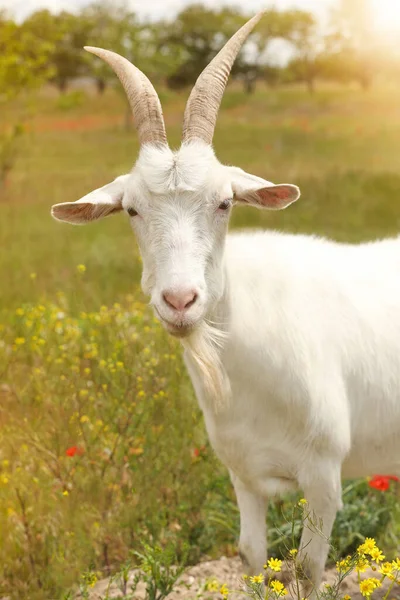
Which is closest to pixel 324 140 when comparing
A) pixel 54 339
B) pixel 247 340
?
pixel 54 339

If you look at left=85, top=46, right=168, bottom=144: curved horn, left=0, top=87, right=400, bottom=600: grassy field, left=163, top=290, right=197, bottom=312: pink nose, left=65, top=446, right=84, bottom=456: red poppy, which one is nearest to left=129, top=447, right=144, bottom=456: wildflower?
left=0, top=87, right=400, bottom=600: grassy field

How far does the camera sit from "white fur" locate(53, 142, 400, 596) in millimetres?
2848

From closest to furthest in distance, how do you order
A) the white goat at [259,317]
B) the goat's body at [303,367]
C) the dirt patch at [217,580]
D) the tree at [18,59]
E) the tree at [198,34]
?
the white goat at [259,317]
the goat's body at [303,367]
the dirt patch at [217,580]
the tree at [18,59]
the tree at [198,34]

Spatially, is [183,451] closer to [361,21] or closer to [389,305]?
[389,305]

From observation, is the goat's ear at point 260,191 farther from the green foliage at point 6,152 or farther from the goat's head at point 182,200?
the green foliage at point 6,152

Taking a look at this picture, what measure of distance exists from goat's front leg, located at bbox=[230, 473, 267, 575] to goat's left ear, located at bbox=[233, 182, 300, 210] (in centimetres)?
125

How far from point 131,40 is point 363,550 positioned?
66.5 feet

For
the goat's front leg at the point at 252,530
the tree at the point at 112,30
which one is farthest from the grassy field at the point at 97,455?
the tree at the point at 112,30

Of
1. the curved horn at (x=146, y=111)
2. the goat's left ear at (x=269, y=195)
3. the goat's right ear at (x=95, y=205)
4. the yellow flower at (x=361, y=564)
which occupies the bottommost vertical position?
the yellow flower at (x=361, y=564)

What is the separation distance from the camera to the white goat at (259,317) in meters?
2.85

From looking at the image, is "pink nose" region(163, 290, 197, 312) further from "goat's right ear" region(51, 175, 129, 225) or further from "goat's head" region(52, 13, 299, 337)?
"goat's right ear" region(51, 175, 129, 225)

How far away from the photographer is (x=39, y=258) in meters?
10.3

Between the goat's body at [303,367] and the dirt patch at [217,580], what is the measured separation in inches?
15.2

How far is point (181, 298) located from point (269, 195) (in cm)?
67
